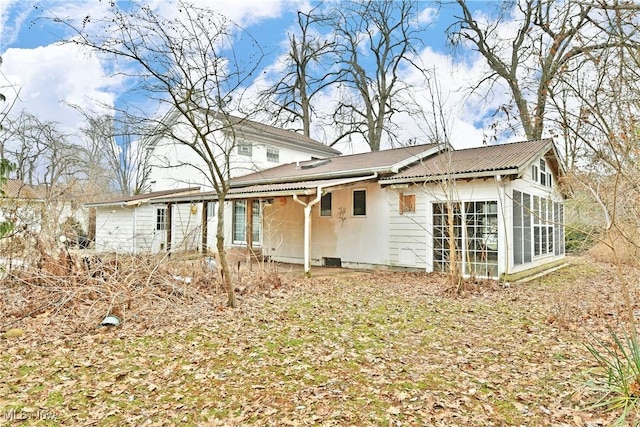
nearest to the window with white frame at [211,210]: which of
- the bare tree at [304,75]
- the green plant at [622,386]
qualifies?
the bare tree at [304,75]

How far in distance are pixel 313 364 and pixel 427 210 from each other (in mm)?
7995

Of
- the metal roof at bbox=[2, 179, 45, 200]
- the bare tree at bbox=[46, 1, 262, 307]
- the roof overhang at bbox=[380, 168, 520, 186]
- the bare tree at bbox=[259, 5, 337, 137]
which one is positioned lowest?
the metal roof at bbox=[2, 179, 45, 200]

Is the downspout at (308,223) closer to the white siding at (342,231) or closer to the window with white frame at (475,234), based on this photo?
the white siding at (342,231)

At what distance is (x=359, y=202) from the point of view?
13414 millimetres

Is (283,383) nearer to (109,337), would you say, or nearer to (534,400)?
(534,400)

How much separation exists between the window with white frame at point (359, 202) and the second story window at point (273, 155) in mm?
8127

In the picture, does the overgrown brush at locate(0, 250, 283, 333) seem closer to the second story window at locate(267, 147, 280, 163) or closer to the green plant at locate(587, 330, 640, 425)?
the green plant at locate(587, 330, 640, 425)

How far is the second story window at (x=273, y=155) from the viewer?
66.9 ft

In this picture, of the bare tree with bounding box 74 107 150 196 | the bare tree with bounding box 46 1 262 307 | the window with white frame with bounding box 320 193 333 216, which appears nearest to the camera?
the bare tree with bounding box 46 1 262 307

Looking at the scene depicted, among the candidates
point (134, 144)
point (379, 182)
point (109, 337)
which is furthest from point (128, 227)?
point (109, 337)

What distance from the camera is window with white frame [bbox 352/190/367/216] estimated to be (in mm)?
13255

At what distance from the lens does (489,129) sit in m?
12.5

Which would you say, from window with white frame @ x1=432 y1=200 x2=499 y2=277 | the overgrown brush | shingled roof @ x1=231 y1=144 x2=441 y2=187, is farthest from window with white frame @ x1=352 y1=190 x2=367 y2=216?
the overgrown brush

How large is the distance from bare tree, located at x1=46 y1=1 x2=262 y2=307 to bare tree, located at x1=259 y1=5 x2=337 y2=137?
2000 cm
